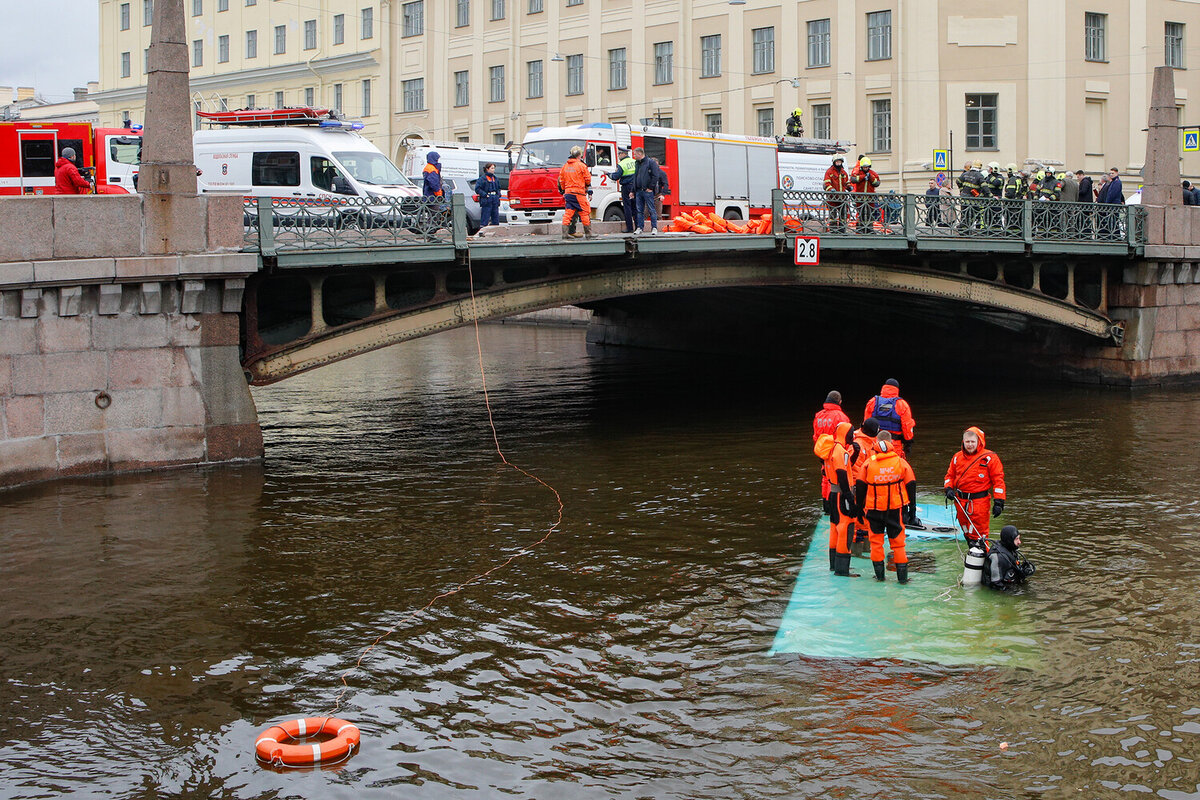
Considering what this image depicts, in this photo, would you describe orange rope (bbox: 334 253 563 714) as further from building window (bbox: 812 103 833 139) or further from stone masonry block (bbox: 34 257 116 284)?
building window (bbox: 812 103 833 139)

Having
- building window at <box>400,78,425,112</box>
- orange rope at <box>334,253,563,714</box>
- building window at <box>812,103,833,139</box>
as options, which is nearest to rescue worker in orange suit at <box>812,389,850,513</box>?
orange rope at <box>334,253,563,714</box>

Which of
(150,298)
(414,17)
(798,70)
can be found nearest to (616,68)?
(798,70)

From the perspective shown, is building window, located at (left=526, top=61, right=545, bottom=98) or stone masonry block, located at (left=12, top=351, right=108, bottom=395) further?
building window, located at (left=526, top=61, right=545, bottom=98)

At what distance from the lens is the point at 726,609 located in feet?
39.4

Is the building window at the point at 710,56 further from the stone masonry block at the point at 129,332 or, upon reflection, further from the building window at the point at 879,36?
the stone masonry block at the point at 129,332

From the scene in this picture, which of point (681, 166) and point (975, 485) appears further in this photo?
point (681, 166)

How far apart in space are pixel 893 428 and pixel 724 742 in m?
5.49

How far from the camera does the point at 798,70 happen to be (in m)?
44.1

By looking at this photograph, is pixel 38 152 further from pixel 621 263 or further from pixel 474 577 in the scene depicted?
pixel 474 577

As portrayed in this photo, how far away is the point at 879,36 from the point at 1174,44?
9.86m

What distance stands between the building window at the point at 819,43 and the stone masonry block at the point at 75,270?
31.5 m

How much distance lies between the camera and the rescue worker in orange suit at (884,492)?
11.7 m

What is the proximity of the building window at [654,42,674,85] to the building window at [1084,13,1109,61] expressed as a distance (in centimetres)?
1388

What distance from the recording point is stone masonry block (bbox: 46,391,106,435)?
16578 millimetres
